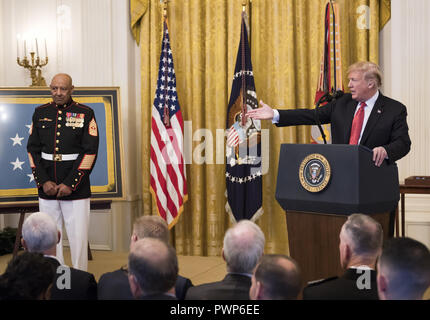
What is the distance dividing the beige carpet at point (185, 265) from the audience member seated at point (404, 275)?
11.2 ft

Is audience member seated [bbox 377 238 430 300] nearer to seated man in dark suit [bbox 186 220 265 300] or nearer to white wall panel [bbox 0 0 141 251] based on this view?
seated man in dark suit [bbox 186 220 265 300]

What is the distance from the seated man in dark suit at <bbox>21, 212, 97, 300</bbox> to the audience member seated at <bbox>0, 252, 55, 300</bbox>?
23 centimetres

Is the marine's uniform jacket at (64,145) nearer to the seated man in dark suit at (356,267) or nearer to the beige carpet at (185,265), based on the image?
the beige carpet at (185,265)

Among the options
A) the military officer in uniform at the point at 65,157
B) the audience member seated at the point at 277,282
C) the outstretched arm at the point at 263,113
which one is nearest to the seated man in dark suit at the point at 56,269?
the audience member seated at the point at 277,282

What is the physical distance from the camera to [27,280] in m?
1.81

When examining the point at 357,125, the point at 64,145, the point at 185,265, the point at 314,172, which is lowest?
the point at 185,265

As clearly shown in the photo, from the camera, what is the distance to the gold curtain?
587cm

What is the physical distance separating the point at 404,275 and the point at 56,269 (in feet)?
4.56

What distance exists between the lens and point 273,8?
19.9 ft

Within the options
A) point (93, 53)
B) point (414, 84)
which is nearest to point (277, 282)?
point (414, 84)

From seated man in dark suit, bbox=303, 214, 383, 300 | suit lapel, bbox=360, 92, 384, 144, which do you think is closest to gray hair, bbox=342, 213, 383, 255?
seated man in dark suit, bbox=303, 214, 383, 300

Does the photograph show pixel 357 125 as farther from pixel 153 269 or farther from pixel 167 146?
pixel 167 146
